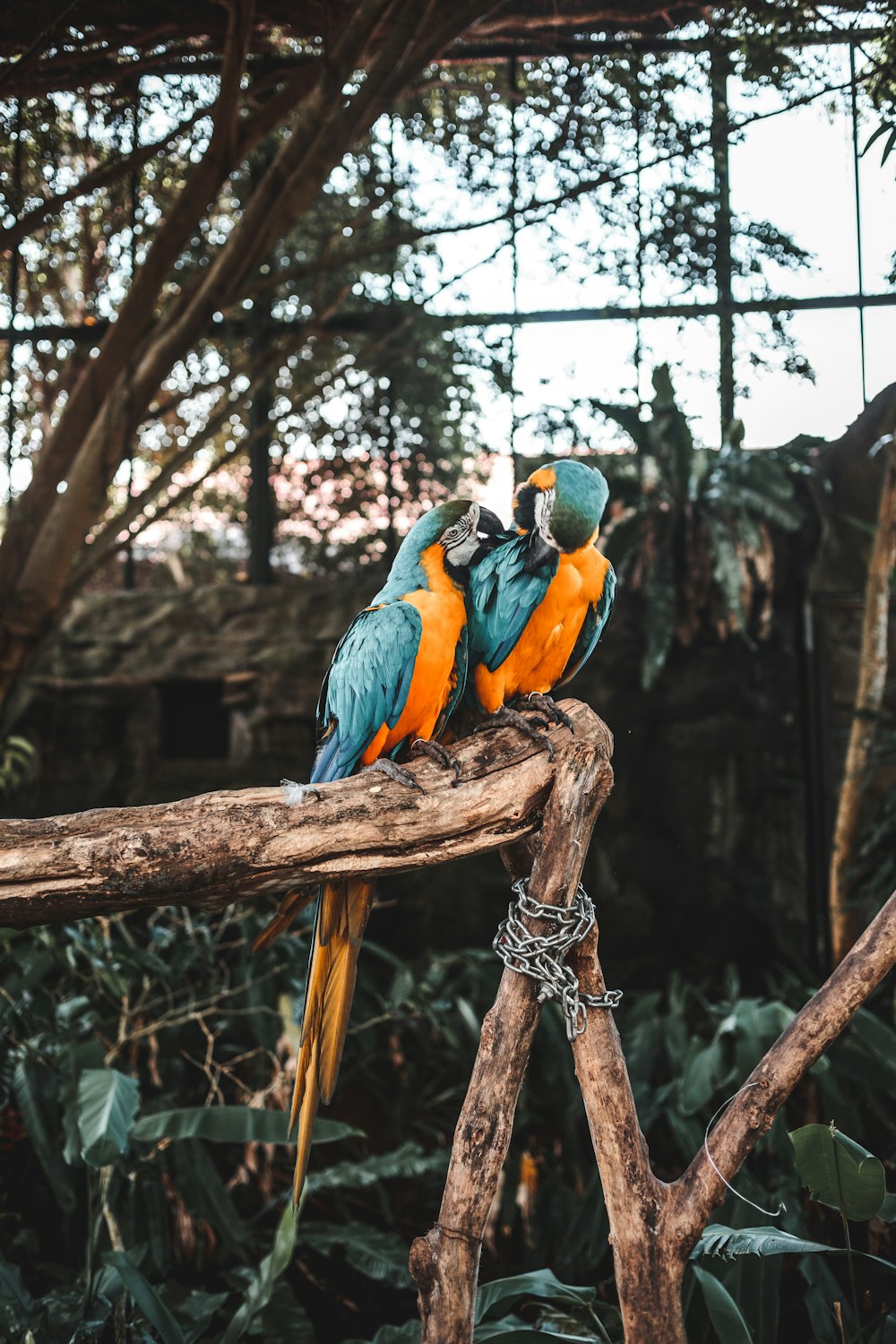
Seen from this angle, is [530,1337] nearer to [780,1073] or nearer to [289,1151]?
[780,1073]

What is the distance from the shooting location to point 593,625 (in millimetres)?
1858

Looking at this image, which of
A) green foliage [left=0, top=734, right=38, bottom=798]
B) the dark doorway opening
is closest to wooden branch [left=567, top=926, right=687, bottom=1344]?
green foliage [left=0, top=734, right=38, bottom=798]

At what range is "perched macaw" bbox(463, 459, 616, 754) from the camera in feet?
5.30

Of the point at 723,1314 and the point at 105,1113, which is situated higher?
the point at 105,1113

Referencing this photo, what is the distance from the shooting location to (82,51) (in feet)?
6.75

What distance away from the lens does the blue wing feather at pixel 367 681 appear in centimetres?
163

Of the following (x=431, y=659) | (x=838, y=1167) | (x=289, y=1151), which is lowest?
(x=289, y=1151)

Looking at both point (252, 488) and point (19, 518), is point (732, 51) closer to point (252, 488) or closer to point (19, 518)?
point (19, 518)

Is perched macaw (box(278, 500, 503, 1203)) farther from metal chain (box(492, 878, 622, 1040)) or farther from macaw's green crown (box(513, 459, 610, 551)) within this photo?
metal chain (box(492, 878, 622, 1040))

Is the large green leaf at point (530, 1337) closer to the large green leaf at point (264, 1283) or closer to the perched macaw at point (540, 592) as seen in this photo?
the large green leaf at point (264, 1283)

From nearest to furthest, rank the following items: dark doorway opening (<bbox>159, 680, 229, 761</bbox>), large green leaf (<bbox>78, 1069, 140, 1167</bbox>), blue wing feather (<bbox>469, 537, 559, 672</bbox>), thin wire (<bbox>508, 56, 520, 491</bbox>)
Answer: blue wing feather (<bbox>469, 537, 559, 672</bbox>) < large green leaf (<bbox>78, 1069, 140, 1167</bbox>) < thin wire (<bbox>508, 56, 520, 491</bbox>) < dark doorway opening (<bbox>159, 680, 229, 761</bbox>)

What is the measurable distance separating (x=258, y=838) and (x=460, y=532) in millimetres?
700

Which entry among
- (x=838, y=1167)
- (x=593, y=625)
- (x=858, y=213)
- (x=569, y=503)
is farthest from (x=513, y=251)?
(x=838, y=1167)

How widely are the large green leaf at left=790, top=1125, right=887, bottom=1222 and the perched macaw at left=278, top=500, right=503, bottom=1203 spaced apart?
737 mm
